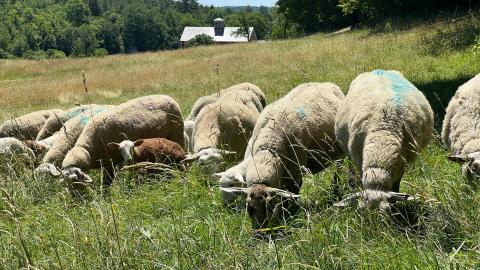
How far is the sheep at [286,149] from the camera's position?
5.82 m

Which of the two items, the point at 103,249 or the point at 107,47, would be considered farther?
the point at 107,47

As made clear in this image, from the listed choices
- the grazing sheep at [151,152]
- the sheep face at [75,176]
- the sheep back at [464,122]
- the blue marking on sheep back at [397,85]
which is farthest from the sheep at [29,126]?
the sheep back at [464,122]

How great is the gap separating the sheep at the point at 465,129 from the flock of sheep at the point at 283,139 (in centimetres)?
1

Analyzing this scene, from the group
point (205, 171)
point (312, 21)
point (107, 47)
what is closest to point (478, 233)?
point (205, 171)

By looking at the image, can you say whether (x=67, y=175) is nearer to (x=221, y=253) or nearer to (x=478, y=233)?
(x=221, y=253)

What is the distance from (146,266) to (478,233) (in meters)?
2.42

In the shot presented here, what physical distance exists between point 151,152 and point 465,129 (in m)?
4.51

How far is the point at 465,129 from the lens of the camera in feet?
20.6

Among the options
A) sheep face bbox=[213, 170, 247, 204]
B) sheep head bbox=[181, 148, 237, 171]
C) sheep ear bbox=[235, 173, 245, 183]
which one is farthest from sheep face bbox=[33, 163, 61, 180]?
sheep ear bbox=[235, 173, 245, 183]

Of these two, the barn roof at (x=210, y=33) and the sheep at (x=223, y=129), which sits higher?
the sheep at (x=223, y=129)

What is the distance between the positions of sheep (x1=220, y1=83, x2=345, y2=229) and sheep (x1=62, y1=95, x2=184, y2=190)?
2839mm

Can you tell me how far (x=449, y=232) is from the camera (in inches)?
180

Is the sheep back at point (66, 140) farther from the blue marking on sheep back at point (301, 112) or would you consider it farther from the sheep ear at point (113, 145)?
the blue marking on sheep back at point (301, 112)

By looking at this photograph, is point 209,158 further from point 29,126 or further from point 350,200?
point 29,126
